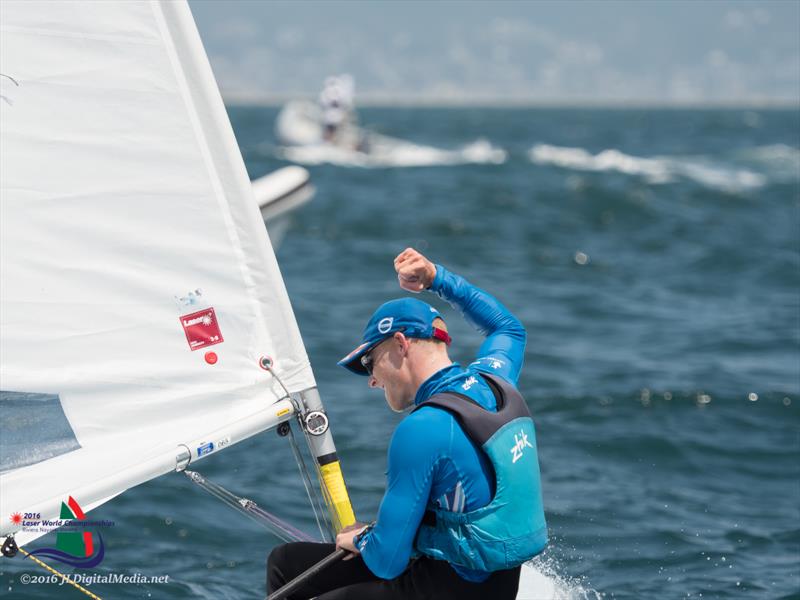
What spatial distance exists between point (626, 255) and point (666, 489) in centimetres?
860

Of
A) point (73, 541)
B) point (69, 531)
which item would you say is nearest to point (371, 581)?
point (69, 531)

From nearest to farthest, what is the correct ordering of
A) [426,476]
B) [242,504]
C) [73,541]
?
[426,476], [242,504], [73,541]

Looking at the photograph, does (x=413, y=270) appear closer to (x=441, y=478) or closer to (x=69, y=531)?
(x=441, y=478)

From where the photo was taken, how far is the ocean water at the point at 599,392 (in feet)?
15.6

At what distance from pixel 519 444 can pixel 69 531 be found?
4.69ft

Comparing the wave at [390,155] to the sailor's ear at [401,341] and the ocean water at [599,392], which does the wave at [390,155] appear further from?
the sailor's ear at [401,341]

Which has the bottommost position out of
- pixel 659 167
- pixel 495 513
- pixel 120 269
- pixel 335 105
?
pixel 659 167

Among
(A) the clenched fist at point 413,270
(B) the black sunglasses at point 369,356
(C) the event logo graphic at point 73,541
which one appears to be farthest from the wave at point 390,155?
(B) the black sunglasses at point 369,356

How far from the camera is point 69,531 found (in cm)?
325

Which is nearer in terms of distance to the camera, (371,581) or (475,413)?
(475,413)

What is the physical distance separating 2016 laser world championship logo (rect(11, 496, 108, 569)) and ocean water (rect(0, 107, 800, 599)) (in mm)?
644

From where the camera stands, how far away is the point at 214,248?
9.73ft

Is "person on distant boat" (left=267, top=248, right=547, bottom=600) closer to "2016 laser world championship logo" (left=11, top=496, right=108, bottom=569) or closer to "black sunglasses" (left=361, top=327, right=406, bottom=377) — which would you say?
"black sunglasses" (left=361, top=327, right=406, bottom=377)

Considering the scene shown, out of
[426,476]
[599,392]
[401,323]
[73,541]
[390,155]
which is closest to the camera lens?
[426,476]
